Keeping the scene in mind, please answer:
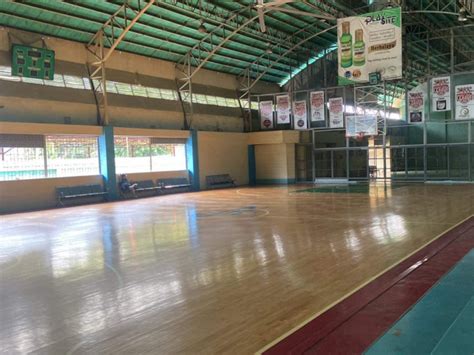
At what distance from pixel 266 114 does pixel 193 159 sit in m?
6.52

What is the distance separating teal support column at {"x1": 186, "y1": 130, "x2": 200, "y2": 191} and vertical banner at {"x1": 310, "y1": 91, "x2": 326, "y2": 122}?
7.45 meters

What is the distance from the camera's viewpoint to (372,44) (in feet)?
57.5

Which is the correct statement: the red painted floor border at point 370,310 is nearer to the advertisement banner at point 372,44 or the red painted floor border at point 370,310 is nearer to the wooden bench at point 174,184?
the advertisement banner at point 372,44

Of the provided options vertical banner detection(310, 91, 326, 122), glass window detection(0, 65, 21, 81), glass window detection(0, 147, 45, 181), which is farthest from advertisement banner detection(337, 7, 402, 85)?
glass window detection(0, 147, 45, 181)

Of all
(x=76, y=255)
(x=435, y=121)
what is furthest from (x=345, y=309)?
(x=435, y=121)

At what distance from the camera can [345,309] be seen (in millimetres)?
4773

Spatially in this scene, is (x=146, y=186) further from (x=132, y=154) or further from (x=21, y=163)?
(x=21, y=163)

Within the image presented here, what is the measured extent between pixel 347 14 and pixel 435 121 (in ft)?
24.6

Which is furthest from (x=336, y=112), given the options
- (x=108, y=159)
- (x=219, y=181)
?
(x=108, y=159)

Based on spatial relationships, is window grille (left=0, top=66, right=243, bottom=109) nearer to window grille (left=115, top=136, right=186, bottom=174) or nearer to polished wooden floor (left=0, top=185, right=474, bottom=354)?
window grille (left=115, top=136, right=186, bottom=174)

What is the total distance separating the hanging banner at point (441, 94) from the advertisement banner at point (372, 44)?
6733 mm

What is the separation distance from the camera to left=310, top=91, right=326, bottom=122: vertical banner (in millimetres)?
26578

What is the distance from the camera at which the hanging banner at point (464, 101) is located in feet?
72.8

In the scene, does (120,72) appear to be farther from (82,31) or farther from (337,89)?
(337,89)
